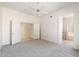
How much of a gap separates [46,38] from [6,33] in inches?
151

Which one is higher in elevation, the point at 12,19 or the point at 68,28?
the point at 12,19

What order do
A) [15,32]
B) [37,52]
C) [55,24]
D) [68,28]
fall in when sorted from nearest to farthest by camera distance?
[37,52], [15,32], [55,24], [68,28]

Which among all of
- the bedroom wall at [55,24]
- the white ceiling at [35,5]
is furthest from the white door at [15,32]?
the bedroom wall at [55,24]

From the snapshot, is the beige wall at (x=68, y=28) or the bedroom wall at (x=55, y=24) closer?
the bedroom wall at (x=55, y=24)

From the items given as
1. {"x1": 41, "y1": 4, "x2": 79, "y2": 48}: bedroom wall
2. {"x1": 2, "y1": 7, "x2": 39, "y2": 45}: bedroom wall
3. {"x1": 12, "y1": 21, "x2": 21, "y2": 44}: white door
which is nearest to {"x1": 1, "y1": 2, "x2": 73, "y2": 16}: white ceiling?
{"x1": 41, "y1": 4, "x2": 79, "y2": 48}: bedroom wall

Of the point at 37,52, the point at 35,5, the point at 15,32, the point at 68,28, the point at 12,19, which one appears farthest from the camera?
the point at 68,28

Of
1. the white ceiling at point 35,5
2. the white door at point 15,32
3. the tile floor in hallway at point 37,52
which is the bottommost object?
the tile floor in hallway at point 37,52

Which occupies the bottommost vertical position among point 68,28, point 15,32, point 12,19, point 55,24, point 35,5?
point 15,32

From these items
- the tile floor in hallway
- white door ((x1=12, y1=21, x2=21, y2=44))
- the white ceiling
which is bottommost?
the tile floor in hallway

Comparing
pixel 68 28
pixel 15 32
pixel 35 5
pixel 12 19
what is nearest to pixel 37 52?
pixel 35 5

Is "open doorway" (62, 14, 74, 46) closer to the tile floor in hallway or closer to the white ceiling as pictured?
the white ceiling

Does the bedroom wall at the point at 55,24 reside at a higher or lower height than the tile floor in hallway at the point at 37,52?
higher

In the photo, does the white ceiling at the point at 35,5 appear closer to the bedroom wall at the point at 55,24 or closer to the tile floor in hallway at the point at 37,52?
the bedroom wall at the point at 55,24

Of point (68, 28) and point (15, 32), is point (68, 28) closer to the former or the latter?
point (68, 28)
